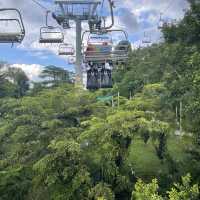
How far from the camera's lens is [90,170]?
16.6 m

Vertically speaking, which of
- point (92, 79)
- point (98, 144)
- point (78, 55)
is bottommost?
point (98, 144)

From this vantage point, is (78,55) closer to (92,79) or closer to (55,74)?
(92,79)

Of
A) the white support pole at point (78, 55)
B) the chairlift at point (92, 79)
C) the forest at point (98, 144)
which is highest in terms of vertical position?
the white support pole at point (78, 55)

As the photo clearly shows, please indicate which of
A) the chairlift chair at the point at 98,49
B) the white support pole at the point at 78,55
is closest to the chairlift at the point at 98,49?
the chairlift chair at the point at 98,49

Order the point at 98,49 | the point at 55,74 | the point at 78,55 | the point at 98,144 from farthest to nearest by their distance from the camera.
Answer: the point at 55,74, the point at 78,55, the point at 98,49, the point at 98,144

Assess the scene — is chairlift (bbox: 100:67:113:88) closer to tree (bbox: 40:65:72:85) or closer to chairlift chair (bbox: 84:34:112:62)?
chairlift chair (bbox: 84:34:112:62)

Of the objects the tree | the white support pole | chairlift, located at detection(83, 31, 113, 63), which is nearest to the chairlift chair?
chairlift, located at detection(83, 31, 113, 63)

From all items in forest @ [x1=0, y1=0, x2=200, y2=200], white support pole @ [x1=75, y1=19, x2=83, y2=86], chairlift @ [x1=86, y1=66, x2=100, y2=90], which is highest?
white support pole @ [x1=75, y1=19, x2=83, y2=86]

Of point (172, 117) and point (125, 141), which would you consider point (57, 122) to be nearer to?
point (125, 141)

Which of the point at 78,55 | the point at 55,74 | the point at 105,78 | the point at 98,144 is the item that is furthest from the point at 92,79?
the point at 55,74

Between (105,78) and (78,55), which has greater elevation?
(78,55)

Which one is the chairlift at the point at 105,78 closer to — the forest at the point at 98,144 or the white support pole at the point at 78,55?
the forest at the point at 98,144

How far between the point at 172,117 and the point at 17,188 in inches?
324

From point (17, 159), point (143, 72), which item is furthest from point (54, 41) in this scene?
point (143, 72)
